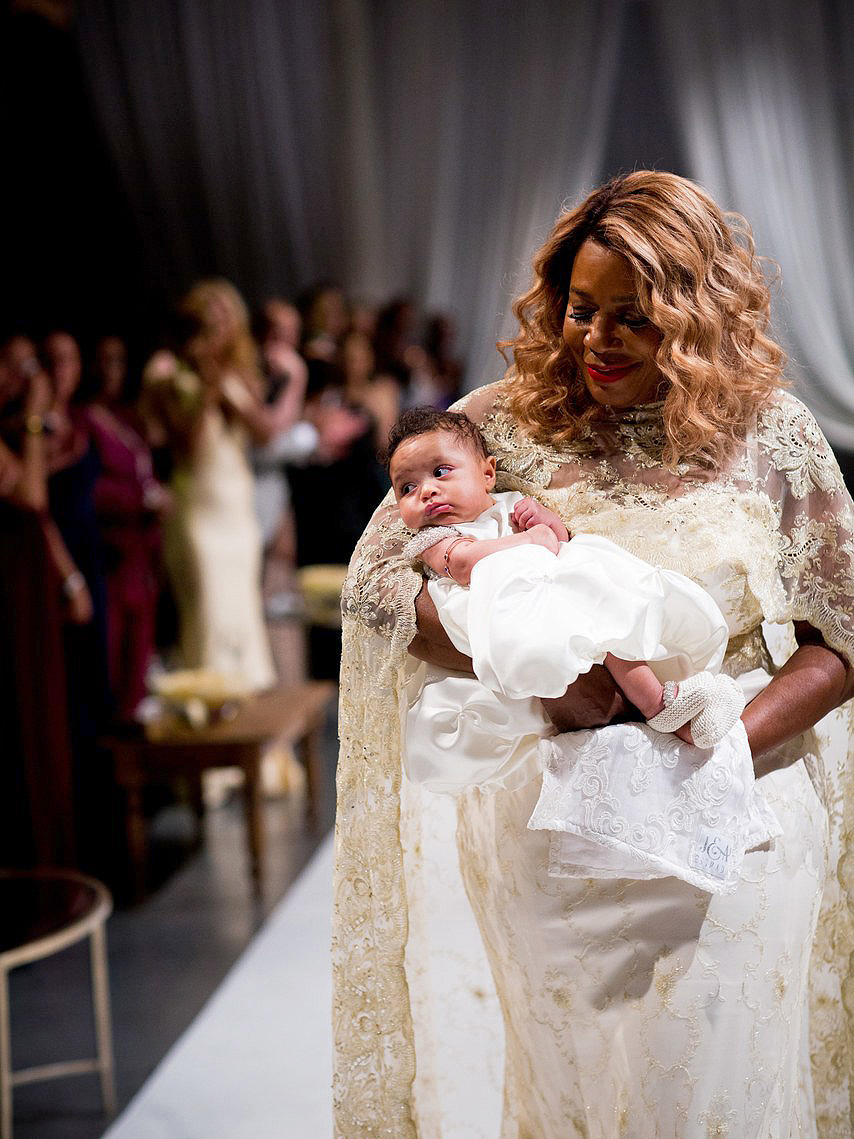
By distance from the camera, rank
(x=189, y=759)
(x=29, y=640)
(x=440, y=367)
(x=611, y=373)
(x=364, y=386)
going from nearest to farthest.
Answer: (x=611, y=373) → (x=29, y=640) → (x=189, y=759) → (x=364, y=386) → (x=440, y=367)

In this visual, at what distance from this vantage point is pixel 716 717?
6.00 ft

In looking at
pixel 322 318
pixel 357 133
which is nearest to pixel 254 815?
pixel 357 133

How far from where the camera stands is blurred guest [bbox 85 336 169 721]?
6.25 m

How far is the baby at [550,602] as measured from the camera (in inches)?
68.7

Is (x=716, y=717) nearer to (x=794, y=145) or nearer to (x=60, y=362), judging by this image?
(x=794, y=145)

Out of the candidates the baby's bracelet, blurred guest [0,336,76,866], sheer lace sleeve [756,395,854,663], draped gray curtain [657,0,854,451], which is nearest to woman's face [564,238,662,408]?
sheer lace sleeve [756,395,854,663]

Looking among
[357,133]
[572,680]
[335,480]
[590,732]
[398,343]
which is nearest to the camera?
[572,680]

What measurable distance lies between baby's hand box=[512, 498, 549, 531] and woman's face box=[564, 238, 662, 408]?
240 millimetres

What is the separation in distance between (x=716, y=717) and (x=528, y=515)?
40 centimetres

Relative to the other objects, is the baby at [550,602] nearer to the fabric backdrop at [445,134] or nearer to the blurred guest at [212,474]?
the fabric backdrop at [445,134]

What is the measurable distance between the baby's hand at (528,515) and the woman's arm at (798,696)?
16.4 inches

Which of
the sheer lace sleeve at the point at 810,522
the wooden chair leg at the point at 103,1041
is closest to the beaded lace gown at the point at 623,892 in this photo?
the sheer lace sleeve at the point at 810,522

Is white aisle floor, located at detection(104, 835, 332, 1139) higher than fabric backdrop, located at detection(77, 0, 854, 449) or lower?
lower

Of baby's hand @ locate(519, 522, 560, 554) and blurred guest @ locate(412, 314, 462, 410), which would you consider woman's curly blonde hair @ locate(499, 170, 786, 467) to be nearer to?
baby's hand @ locate(519, 522, 560, 554)
